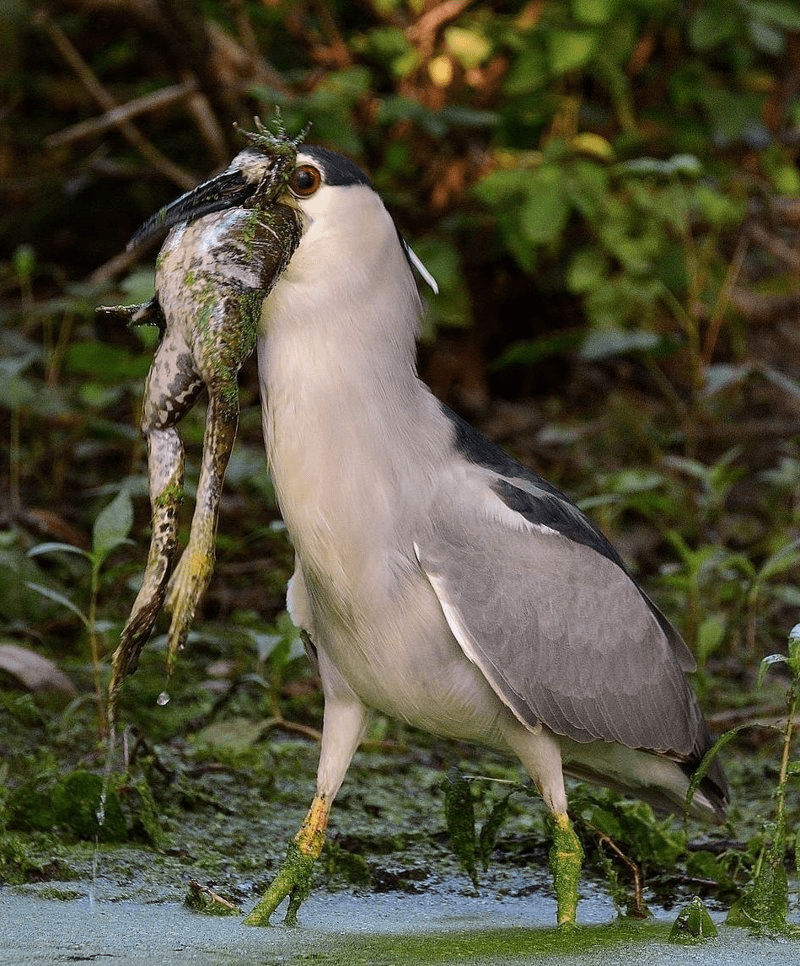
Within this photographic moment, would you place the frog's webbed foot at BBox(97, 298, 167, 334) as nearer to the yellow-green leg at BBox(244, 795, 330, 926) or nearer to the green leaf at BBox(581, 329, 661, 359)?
the yellow-green leg at BBox(244, 795, 330, 926)

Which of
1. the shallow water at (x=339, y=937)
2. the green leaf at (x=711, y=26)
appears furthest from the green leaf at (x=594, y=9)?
the shallow water at (x=339, y=937)

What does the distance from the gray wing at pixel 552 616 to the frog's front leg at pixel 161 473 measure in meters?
0.55

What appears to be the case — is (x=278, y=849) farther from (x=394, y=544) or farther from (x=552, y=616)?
(x=394, y=544)

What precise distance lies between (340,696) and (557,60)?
4074mm

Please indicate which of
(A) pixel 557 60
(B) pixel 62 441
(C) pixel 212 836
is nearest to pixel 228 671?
(C) pixel 212 836

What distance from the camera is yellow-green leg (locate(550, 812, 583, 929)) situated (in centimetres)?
325

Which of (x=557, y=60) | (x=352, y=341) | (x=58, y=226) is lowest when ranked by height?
(x=352, y=341)

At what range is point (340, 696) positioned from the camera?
11.1ft

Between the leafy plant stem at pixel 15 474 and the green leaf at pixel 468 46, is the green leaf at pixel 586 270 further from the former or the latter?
the leafy plant stem at pixel 15 474

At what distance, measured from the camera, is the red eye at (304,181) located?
10.2 ft

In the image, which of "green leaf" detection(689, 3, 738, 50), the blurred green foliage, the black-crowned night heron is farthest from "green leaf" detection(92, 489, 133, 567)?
"green leaf" detection(689, 3, 738, 50)

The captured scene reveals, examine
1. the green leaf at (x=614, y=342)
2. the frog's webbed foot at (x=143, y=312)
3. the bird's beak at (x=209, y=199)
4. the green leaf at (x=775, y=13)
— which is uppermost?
the green leaf at (x=775, y=13)

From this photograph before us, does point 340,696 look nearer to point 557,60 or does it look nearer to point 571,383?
point 557,60

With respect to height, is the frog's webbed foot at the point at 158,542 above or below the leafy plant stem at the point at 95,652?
above
